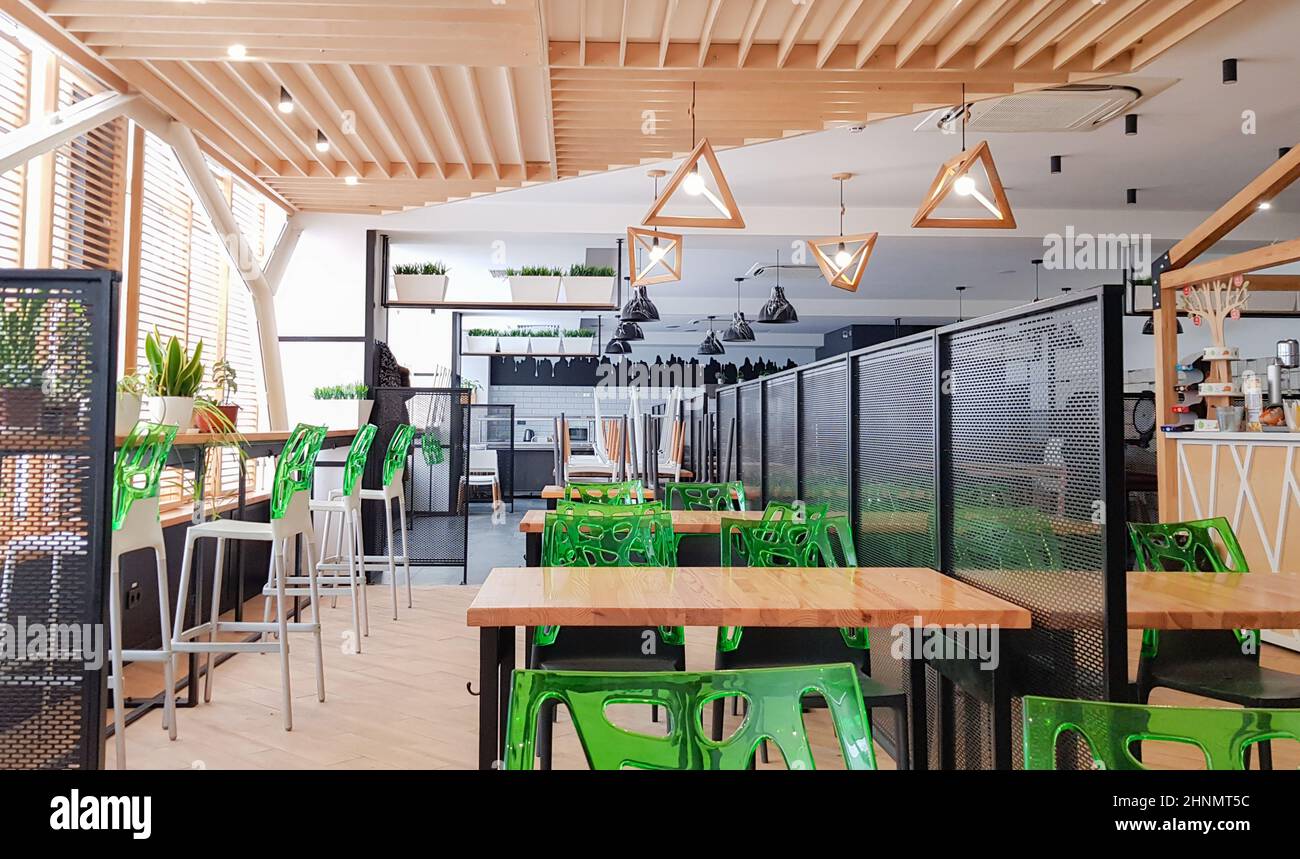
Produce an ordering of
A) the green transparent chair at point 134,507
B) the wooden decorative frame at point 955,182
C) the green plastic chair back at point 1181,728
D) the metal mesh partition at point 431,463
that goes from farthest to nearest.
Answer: the metal mesh partition at point 431,463, the wooden decorative frame at point 955,182, the green transparent chair at point 134,507, the green plastic chair back at point 1181,728

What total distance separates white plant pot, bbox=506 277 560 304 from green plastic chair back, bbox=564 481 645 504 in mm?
2809

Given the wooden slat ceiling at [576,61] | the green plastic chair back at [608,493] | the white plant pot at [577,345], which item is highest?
the wooden slat ceiling at [576,61]

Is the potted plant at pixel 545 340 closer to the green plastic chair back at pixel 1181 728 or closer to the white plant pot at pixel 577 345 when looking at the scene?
the white plant pot at pixel 577 345

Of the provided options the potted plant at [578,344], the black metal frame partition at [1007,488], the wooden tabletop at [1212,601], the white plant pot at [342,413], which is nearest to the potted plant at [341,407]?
the white plant pot at [342,413]

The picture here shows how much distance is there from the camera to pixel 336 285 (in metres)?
6.67

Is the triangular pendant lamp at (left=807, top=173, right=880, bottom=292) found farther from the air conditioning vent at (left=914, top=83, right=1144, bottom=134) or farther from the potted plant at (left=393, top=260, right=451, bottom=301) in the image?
the potted plant at (left=393, top=260, right=451, bottom=301)

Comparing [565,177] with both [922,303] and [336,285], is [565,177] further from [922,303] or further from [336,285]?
[922,303]

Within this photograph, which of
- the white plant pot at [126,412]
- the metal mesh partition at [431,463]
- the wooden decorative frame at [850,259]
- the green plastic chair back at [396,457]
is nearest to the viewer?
the white plant pot at [126,412]

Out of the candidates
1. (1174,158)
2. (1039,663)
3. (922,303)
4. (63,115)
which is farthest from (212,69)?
(922,303)

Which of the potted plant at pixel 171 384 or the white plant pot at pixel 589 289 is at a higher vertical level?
the white plant pot at pixel 589 289

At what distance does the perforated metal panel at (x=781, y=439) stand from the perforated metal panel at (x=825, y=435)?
166mm

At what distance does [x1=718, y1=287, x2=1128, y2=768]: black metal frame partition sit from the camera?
1.73 m

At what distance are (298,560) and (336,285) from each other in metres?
2.12

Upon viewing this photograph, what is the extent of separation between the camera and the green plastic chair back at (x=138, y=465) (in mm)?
2594
